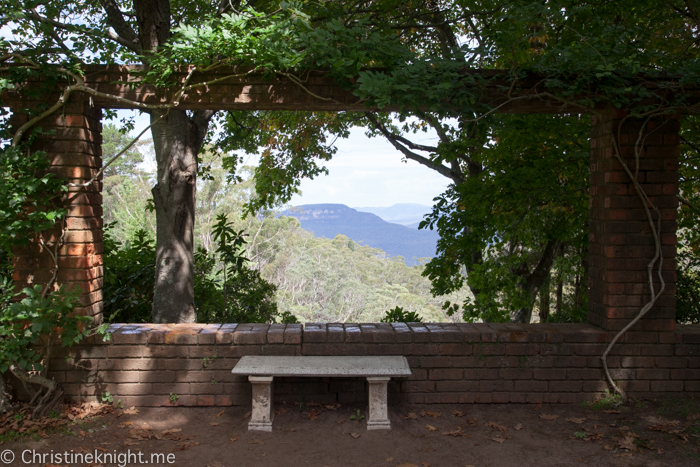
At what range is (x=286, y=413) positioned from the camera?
4.27 metres

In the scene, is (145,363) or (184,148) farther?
(184,148)

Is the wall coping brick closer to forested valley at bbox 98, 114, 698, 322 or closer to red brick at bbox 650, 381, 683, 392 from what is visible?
red brick at bbox 650, 381, 683, 392

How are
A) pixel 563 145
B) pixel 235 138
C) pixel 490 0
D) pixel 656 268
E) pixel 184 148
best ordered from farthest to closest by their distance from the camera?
pixel 235 138, pixel 490 0, pixel 563 145, pixel 184 148, pixel 656 268

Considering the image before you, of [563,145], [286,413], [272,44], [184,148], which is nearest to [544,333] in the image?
[286,413]

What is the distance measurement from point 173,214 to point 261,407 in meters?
2.79

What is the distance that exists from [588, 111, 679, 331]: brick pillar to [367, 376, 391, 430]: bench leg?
2.09 metres

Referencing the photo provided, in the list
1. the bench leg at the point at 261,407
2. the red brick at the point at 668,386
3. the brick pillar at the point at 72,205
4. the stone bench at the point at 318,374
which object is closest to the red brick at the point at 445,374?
the stone bench at the point at 318,374

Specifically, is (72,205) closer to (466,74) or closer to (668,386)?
(466,74)

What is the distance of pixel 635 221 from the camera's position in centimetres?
431

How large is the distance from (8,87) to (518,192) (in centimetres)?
549

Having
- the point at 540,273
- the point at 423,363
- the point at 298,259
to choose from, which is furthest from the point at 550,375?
the point at 298,259

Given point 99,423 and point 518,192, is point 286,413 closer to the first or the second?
point 99,423

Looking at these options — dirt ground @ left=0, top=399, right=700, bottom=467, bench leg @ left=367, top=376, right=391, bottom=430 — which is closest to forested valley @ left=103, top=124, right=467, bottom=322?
dirt ground @ left=0, top=399, right=700, bottom=467

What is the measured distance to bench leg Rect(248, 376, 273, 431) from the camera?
401 cm
